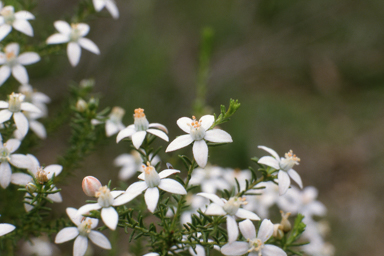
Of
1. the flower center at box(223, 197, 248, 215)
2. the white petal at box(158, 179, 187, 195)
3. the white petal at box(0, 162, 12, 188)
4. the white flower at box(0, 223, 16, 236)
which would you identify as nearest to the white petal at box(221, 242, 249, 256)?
the flower center at box(223, 197, 248, 215)

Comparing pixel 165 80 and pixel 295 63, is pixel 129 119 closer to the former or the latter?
pixel 165 80

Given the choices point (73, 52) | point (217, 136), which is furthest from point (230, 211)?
point (73, 52)

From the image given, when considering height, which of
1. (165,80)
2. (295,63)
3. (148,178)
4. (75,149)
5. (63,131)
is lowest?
(148,178)

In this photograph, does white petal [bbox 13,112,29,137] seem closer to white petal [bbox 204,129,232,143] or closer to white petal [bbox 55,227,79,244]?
white petal [bbox 55,227,79,244]

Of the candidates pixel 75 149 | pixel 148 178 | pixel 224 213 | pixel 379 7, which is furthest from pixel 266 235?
pixel 379 7

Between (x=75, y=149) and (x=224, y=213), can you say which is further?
(x=75, y=149)
